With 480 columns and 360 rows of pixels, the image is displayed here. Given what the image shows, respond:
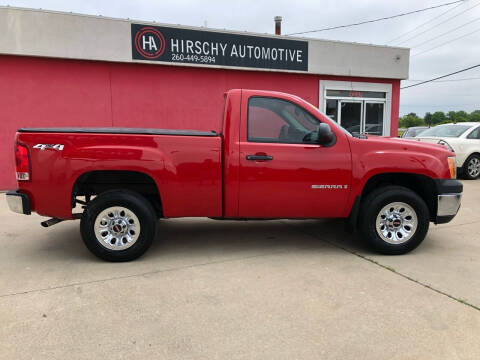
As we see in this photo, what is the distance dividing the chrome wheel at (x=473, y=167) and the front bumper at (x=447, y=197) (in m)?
7.61

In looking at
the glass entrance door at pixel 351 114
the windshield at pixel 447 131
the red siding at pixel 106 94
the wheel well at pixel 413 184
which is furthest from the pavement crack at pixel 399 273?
the windshield at pixel 447 131

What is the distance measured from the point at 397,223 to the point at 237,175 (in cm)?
202

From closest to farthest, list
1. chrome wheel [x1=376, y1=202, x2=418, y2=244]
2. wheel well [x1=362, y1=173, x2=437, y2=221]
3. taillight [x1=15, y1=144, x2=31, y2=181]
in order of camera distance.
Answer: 1. taillight [x1=15, y1=144, x2=31, y2=181]
2. chrome wheel [x1=376, y1=202, x2=418, y2=244]
3. wheel well [x1=362, y1=173, x2=437, y2=221]

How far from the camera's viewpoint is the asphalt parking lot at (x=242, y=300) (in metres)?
2.57

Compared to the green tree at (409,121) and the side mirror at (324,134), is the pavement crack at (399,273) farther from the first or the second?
the green tree at (409,121)

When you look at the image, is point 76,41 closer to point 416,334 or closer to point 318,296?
point 318,296

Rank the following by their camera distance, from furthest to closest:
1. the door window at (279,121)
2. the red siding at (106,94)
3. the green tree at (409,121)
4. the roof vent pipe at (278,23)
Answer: the green tree at (409,121), the roof vent pipe at (278,23), the red siding at (106,94), the door window at (279,121)

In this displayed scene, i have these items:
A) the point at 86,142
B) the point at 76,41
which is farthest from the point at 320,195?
the point at 76,41

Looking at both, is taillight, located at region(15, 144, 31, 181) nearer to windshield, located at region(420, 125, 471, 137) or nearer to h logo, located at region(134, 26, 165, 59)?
h logo, located at region(134, 26, 165, 59)

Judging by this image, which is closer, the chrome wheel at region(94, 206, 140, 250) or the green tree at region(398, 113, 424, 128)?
the chrome wheel at region(94, 206, 140, 250)

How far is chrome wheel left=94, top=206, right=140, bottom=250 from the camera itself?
4.10m

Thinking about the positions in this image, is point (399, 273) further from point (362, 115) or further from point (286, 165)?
point (362, 115)

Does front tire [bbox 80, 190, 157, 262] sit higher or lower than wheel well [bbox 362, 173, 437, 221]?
lower

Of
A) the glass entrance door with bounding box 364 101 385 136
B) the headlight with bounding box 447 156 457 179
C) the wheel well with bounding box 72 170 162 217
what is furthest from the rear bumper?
the glass entrance door with bounding box 364 101 385 136
